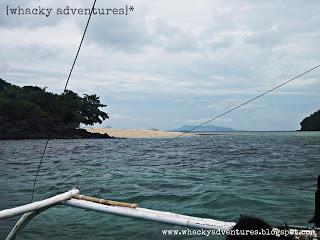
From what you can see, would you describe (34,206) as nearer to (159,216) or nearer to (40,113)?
(159,216)

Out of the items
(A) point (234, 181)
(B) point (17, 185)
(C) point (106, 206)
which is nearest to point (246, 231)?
(C) point (106, 206)

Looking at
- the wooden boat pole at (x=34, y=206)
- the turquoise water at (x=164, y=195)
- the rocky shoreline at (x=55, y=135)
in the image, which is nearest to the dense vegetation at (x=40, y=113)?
the rocky shoreline at (x=55, y=135)

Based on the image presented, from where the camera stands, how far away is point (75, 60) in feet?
15.8

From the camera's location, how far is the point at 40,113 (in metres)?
74.6

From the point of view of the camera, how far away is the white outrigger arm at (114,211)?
3.83 metres

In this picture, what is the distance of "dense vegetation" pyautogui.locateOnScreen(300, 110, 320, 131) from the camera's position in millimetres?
149050

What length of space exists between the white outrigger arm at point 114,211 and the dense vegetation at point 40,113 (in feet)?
197

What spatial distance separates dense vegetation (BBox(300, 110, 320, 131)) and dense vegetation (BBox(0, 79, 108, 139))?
95988 millimetres

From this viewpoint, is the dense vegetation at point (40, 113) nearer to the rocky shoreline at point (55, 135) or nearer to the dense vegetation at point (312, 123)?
the rocky shoreline at point (55, 135)

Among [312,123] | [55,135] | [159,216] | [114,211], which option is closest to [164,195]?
[114,211]

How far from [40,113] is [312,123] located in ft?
392

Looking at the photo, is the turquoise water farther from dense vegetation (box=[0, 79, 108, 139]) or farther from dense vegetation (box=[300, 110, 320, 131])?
dense vegetation (box=[300, 110, 320, 131])

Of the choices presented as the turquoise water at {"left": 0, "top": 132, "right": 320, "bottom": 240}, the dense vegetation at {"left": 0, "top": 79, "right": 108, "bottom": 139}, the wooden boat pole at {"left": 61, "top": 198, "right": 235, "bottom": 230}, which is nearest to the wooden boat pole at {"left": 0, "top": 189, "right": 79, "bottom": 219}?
the wooden boat pole at {"left": 61, "top": 198, "right": 235, "bottom": 230}

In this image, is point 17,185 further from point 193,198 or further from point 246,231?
point 246,231
